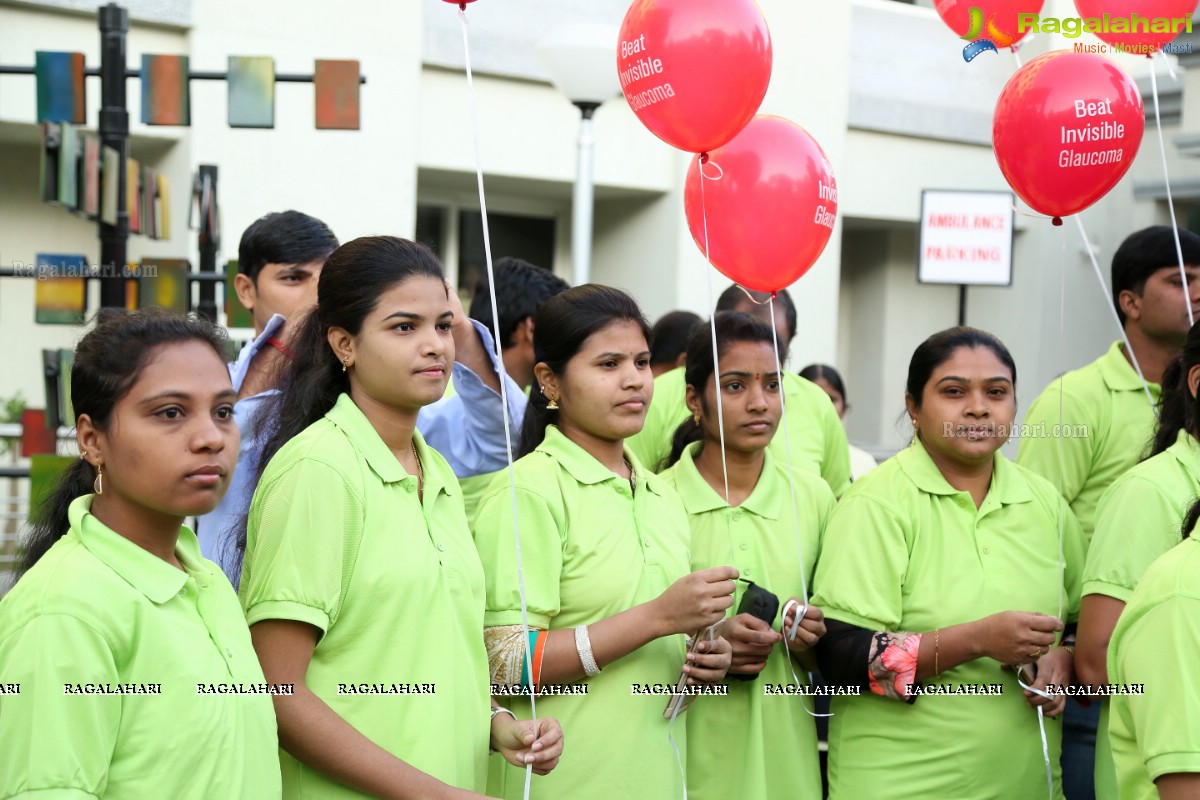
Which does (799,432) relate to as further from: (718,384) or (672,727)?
(672,727)

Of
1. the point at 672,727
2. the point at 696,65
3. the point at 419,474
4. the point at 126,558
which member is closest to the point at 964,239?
the point at 696,65

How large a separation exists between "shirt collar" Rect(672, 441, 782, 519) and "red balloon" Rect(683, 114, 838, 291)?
50 centimetres

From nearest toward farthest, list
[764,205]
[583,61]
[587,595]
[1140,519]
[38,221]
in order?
[587,595] < [1140,519] < [764,205] < [583,61] < [38,221]

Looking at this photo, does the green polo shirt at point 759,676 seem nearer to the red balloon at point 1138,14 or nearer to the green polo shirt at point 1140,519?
the green polo shirt at point 1140,519

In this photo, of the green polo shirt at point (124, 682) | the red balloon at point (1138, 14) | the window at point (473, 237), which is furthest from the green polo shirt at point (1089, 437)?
the window at point (473, 237)

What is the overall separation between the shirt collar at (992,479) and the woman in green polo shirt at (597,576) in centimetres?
56

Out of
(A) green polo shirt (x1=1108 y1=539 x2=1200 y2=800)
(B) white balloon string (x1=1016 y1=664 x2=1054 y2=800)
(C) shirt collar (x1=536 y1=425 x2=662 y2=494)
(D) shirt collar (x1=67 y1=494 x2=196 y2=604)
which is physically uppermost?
(C) shirt collar (x1=536 y1=425 x2=662 y2=494)

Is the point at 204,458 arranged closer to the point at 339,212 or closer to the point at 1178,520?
the point at 1178,520

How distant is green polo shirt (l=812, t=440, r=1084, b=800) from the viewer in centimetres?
280

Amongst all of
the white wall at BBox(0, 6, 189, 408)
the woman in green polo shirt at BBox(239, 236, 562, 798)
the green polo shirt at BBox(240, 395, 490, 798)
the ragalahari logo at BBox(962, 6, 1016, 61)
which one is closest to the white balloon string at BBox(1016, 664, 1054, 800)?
the woman in green polo shirt at BBox(239, 236, 562, 798)

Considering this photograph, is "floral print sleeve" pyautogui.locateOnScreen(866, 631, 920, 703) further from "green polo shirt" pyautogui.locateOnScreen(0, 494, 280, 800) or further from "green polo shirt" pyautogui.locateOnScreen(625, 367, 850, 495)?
"green polo shirt" pyautogui.locateOnScreen(0, 494, 280, 800)

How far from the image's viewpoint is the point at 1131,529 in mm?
2668

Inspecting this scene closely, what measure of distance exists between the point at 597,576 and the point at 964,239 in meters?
7.73

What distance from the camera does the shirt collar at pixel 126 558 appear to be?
5.82 feet
